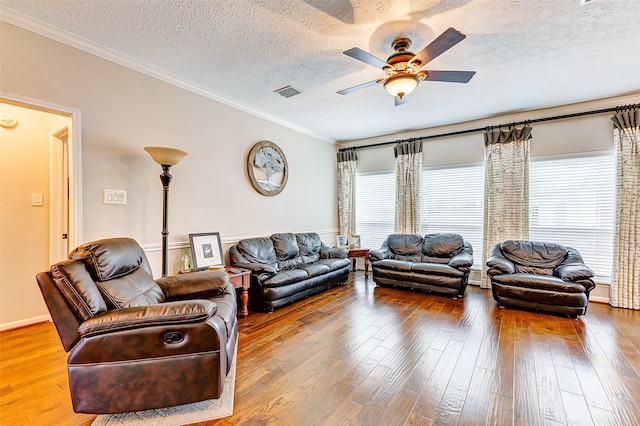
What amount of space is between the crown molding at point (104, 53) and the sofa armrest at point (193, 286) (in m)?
2.26

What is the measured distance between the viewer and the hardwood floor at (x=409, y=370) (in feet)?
5.73

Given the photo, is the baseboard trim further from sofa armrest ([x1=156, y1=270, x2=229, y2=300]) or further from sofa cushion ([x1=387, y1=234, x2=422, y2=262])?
sofa cushion ([x1=387, y1=234, x2=422, y2=262])

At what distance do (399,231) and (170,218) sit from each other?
402 cm

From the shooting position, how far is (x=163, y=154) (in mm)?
2805

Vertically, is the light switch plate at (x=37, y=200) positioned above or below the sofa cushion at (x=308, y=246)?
above

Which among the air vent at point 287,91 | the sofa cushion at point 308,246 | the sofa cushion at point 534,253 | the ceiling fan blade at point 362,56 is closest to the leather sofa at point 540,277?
the sofa cushion at point 534,253

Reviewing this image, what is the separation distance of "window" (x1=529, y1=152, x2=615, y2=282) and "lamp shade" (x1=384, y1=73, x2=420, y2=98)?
3163mm

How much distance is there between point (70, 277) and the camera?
1651 mm

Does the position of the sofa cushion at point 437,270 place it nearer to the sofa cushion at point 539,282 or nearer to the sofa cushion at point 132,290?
the sofa cushion at point 539,282

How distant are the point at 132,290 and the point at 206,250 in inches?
57.7

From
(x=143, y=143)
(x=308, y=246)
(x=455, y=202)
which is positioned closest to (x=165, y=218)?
(x=143, y=143)

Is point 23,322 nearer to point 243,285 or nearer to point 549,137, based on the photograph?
point 243,285

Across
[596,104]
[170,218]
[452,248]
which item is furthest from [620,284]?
[170,218]

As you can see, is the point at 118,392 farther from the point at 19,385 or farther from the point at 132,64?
the point at 132,64
